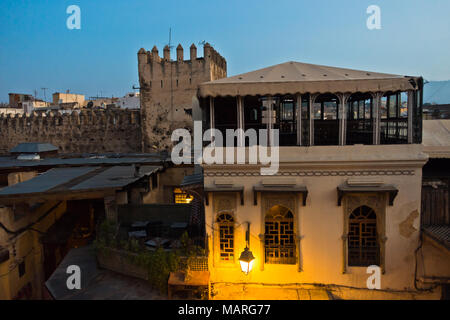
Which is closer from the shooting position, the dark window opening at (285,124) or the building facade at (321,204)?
the building facade at (321,204)

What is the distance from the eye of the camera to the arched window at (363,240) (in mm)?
7598

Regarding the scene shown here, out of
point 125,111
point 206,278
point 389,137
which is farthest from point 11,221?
point 125,111

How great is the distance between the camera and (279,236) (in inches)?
307

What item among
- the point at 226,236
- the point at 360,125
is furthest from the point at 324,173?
the point at 360,125

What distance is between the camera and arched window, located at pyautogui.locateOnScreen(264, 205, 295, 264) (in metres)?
7.77

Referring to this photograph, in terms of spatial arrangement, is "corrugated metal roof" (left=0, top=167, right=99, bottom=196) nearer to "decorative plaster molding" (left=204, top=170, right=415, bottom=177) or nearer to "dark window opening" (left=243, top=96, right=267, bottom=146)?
"decorative plaster molding" (left=204, top=170, right=415, bottom=177)

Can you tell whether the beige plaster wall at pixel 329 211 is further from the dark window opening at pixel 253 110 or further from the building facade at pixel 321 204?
the dark window opening at pixel 253 110

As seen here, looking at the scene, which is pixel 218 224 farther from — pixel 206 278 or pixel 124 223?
pixel 124 223

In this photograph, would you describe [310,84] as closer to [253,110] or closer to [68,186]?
[253,110]

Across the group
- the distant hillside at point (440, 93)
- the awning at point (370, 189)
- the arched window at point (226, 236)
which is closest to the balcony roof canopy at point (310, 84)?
the awning at point (370, 189)

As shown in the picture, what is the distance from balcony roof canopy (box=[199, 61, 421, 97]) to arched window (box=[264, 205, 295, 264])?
109 inches

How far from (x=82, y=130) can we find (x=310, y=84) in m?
25.3

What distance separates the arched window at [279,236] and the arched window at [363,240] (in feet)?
4.42
